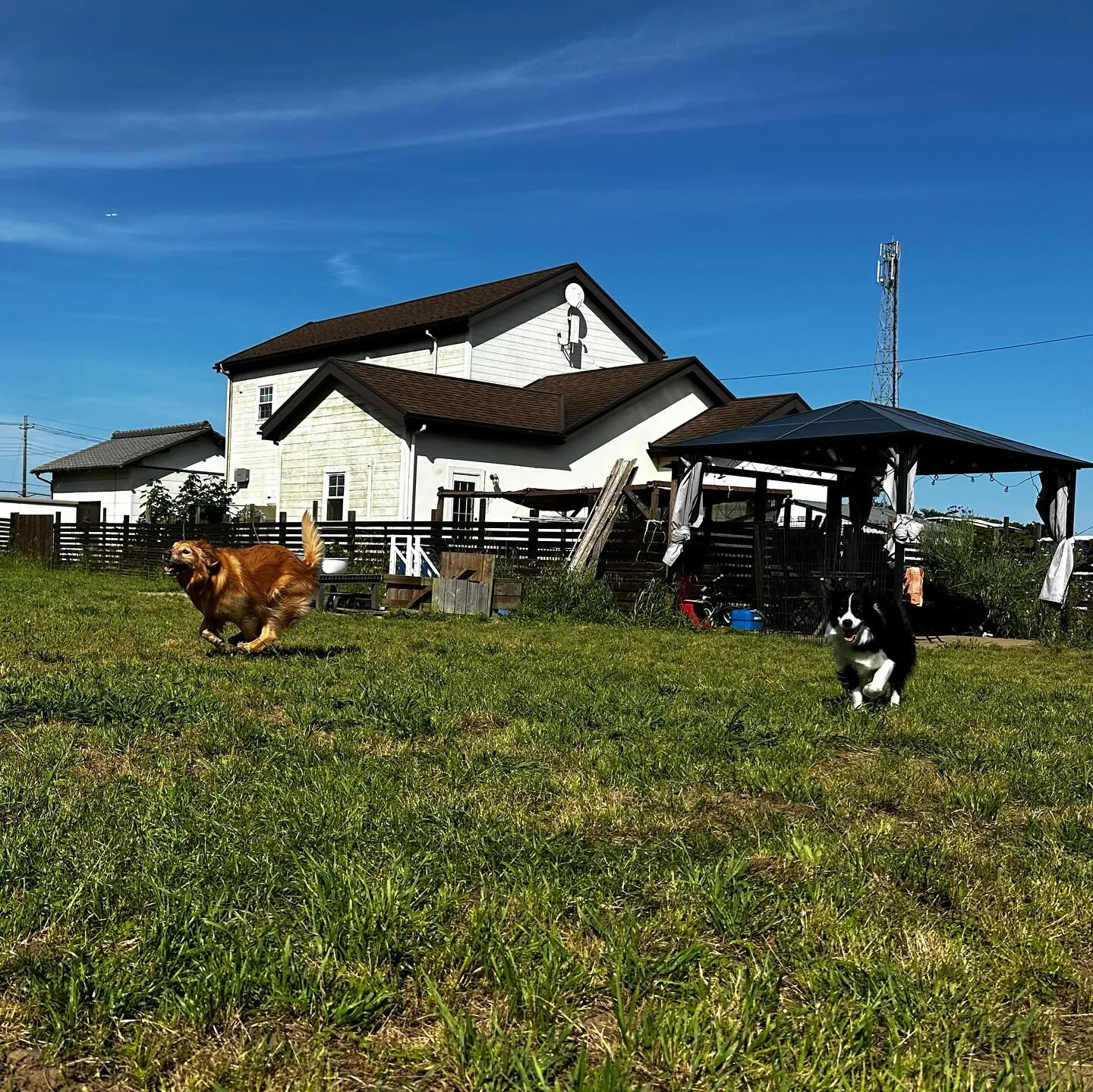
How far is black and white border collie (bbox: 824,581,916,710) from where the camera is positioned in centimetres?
783

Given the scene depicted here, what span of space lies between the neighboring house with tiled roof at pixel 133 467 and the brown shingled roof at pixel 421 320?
815 cm

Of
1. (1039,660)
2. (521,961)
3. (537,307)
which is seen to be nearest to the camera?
(521,961)

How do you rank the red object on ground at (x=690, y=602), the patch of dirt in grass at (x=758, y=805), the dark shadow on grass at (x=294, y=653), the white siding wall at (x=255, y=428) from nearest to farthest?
the patch of dirt in grass at (x=758, y=805) < the dark shadow on grass at (x=294, y=653) < the red object on ground at (x=690, y=602) < the white siding wall at (x=255, y=428)

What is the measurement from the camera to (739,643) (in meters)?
13.9

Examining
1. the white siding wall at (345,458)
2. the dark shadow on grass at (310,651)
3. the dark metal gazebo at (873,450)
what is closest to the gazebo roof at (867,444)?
the dark metal gazebo at (873,450)

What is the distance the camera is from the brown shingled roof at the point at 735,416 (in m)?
28.3

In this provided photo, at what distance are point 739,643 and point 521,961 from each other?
440 inches

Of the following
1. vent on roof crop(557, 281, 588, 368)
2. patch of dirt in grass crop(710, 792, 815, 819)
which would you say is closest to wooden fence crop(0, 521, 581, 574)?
vent on roof crop(557, 281, 588, 368)

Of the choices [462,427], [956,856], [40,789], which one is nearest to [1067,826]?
[956,856]

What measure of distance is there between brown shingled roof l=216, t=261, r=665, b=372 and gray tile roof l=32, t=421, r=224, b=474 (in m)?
8.79

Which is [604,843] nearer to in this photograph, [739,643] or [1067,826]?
[1067,826]

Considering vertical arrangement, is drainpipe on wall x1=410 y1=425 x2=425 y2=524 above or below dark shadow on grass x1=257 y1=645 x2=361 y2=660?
above

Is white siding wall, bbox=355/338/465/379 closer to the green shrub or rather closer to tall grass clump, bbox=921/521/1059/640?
the green shrub

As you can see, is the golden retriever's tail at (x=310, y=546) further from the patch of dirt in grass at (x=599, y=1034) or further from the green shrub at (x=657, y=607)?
the patch of dirt in grass at (x=599, y=1034)
